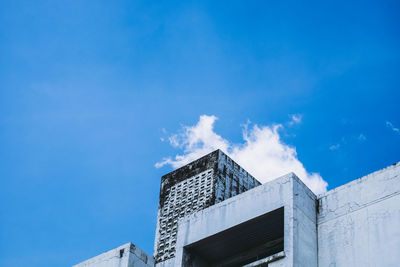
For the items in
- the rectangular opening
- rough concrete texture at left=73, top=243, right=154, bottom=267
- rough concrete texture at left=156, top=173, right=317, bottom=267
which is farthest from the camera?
rough concrete texture at left=73, top=243, right=154, bottom=267

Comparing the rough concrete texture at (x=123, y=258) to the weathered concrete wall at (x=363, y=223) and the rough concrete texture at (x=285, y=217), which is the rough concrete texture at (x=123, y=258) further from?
the weathered concrete wall at (x=363, y=223)

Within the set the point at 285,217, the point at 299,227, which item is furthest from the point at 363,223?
the point at 285,217

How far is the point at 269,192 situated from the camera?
73.5 feet

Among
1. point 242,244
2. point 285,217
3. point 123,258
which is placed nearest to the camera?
point 285,217

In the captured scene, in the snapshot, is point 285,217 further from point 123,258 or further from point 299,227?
point 123,258

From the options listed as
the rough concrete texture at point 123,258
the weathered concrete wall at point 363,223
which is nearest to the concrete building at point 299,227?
the weathered concrete wall at point 363,223

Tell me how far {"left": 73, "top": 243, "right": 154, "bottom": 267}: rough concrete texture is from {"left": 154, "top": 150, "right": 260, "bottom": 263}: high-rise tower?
136 inches

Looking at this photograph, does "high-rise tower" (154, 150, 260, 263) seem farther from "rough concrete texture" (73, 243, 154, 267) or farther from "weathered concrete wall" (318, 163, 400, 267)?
"weathered concrete wall" (318, 163, 400, 267)

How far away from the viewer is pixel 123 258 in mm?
25938

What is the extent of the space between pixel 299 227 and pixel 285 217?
0.55 meters

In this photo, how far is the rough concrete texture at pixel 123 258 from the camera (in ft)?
84.8

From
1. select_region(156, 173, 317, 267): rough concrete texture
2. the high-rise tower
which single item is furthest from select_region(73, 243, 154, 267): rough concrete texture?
the high-rise tower

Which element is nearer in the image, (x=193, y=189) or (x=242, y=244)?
(x=242, y=244)

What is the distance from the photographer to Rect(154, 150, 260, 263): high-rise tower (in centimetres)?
3066
